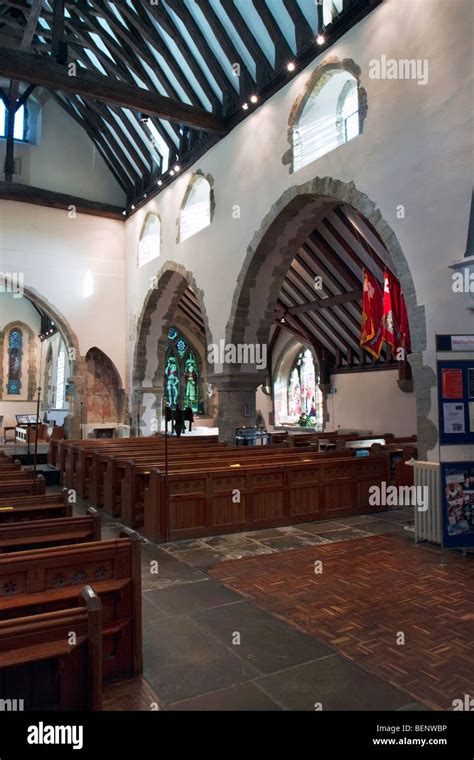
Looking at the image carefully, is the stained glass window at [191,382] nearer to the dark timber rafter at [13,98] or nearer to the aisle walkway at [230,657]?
the dark timber rafter at [13,98]

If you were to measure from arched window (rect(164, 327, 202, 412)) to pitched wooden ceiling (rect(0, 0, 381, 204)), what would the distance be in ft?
25.0

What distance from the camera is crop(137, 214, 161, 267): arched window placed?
1367 centimetres

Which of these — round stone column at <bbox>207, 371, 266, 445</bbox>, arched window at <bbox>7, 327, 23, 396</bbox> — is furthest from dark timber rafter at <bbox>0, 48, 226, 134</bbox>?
arched window at <bbox>7, 327, 23, 396</bbox>

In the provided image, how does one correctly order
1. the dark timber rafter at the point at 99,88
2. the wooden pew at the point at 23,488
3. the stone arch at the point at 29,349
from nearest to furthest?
the wooden pew at the point at 23,488 < the dark timber rafter at the point at 99,88 < the stone arch at the point at 29,349

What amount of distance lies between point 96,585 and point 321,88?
25.3 feet

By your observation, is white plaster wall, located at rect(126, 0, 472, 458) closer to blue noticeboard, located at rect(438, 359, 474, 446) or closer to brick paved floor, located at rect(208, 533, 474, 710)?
blue noticeboard, located at rect(438, 359, 474, 446)

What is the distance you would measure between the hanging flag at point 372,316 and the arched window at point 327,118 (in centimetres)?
194

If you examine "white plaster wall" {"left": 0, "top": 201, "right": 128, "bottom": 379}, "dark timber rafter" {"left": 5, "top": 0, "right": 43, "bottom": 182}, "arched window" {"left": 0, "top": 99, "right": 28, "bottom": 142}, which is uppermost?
"arched window" {"left": 0, "top": 99, "right": 28, "bottom": 142}

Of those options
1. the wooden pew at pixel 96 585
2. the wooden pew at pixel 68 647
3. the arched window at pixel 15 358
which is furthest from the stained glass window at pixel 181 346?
the wooden pew at pixel 68 647

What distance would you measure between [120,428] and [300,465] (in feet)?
31.0

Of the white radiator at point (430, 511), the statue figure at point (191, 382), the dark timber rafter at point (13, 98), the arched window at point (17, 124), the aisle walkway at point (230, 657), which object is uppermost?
the arched window at point (17, 124)

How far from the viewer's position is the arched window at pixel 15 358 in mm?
23781

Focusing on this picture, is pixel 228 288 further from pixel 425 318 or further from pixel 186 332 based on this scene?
pixel 186 332
